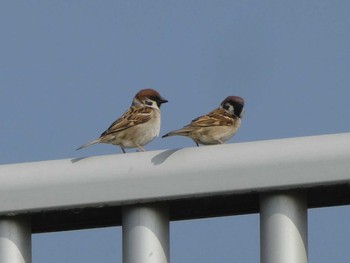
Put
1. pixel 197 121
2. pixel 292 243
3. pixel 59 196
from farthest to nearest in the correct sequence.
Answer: pixel 197 121, pixel 59 196, pixel 292 243

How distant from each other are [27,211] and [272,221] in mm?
702

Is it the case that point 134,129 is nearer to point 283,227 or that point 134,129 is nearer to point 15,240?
point 15,240

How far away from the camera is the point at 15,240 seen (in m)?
2.78

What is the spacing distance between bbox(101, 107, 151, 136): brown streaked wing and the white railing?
481cm

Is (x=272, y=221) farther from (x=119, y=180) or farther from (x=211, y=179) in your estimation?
(x=119, y=180)

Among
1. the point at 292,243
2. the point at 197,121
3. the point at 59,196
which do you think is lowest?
the point at 292,243

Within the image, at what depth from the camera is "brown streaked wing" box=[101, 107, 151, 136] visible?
304 inches

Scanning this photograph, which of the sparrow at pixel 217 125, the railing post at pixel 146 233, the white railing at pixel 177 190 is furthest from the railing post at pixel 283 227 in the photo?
the sparrow at pixel 217 125

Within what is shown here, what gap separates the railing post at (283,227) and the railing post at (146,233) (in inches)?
11.2

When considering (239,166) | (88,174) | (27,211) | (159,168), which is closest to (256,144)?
(239,166)

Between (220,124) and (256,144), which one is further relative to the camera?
(220,124)

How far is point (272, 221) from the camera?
2.64m

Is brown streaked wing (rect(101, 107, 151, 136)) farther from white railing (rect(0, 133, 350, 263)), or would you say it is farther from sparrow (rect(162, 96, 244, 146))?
white railing (rect(0, 133, 350, 263))

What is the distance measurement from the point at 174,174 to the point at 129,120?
200 inches
